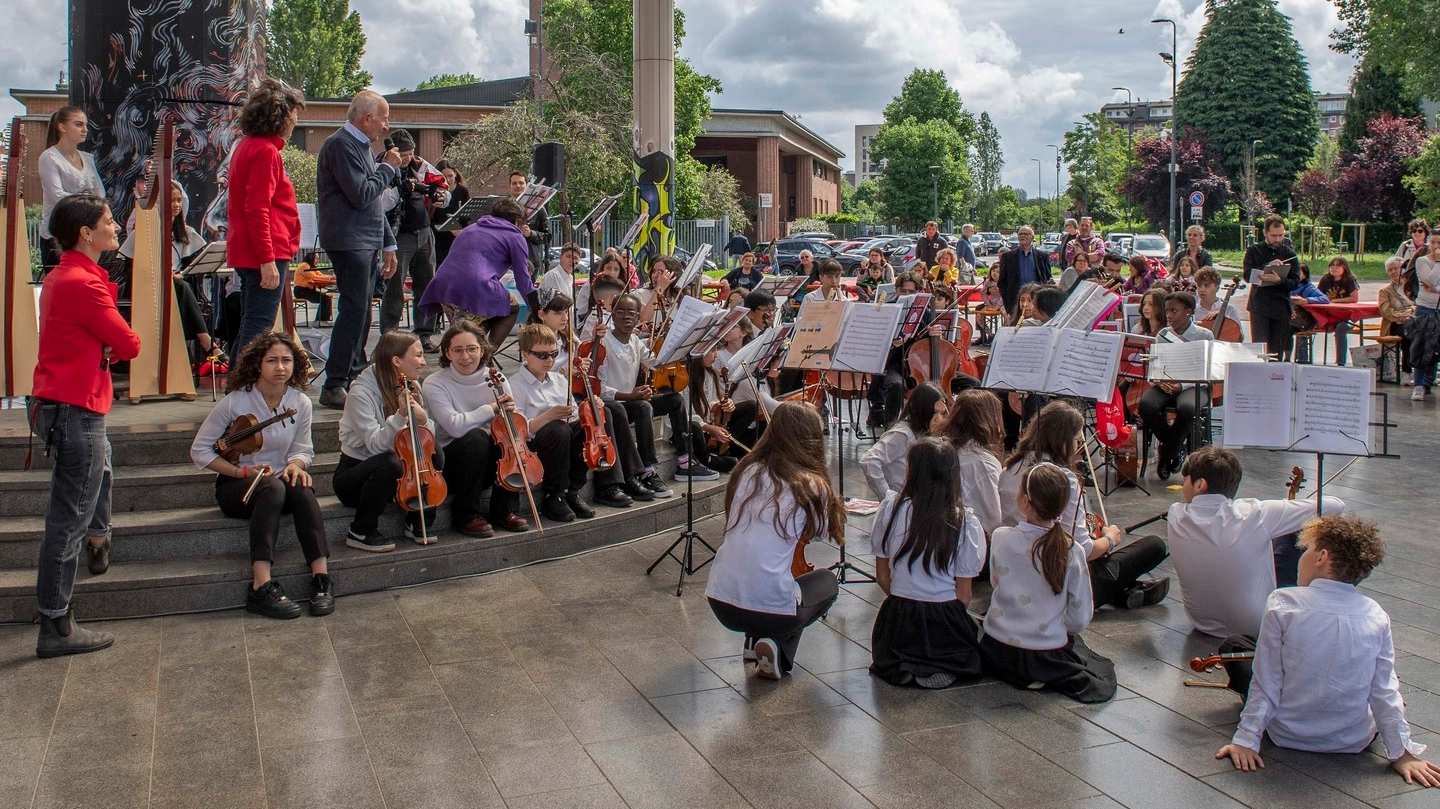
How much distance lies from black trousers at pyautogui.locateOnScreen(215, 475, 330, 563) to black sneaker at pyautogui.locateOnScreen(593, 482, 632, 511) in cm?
200

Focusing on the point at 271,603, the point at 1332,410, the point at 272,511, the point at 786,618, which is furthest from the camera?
the point at 1332,410

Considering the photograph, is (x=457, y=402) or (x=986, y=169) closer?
(x=457, y=402)

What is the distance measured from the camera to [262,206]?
23.5 feet

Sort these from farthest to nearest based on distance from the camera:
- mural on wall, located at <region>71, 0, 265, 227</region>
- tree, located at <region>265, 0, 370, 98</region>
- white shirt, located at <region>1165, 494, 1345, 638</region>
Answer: tree, located at <region>265, 0, 370, 98</region> → mural on wall, located at <region>71, 0, 265, 227</region> → white shirt, located at <region>1165, 494, 1345, 638</region>

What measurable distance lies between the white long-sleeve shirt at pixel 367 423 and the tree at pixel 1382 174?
45.5 meters

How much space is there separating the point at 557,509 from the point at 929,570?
2.89 metres

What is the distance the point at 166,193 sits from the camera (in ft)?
26.2

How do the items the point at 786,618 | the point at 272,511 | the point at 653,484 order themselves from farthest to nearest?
the point at 653,484, the point at 272,511, the point at 786,618

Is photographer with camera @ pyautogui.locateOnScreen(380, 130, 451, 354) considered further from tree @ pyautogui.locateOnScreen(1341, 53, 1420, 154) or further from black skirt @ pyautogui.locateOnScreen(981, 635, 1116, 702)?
tree @ pyautogui.locateOnScreen(1341, 53, 1420, 154)

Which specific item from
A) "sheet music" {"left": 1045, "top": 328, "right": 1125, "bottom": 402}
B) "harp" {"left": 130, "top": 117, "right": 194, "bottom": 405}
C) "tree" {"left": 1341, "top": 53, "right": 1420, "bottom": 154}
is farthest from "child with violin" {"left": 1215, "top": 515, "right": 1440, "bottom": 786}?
"tree" {"left": 1341, "top": 53, "right": 1420, "bottom": 154}

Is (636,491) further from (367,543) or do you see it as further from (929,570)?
(929,570)

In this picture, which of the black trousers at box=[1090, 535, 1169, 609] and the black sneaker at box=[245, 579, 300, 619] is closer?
the black sneaker at box=[245, 579, 300, 619]

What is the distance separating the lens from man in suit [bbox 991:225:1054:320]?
16125 millimetres

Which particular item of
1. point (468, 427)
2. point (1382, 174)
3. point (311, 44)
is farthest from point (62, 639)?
point (311, 44)
